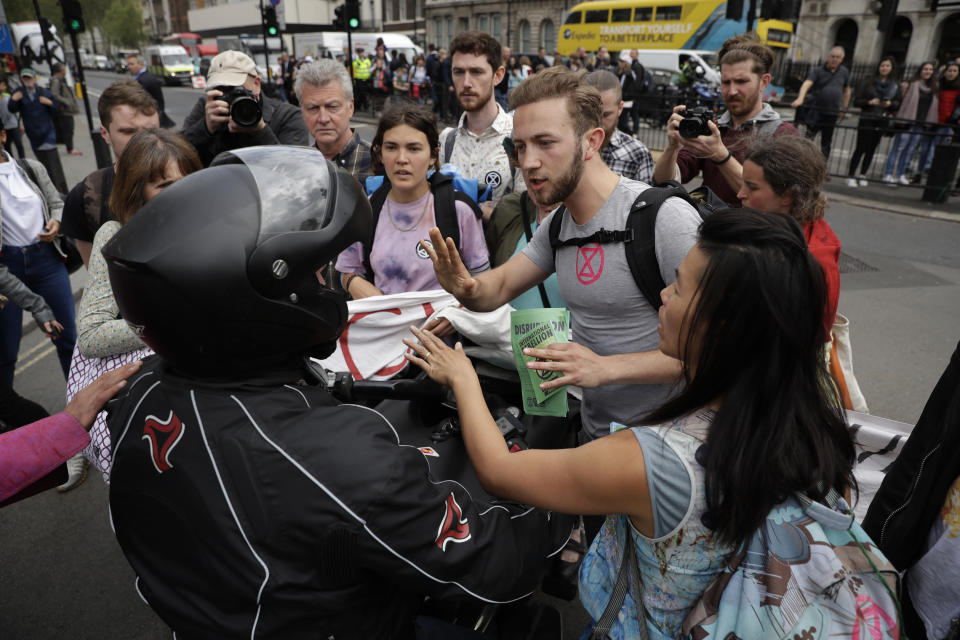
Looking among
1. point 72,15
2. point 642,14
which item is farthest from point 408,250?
Result: point 642,14

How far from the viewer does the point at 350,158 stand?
13.5 feet

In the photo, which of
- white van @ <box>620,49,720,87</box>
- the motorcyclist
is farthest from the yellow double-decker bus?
the motorcyclist

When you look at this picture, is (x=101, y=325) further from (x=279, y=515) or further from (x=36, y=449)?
(x=279, y=515)

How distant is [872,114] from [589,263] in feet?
39.9

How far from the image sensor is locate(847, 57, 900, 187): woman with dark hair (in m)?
10.7

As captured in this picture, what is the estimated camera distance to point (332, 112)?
13.1ft

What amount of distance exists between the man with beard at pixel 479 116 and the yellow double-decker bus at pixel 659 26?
2487 centimetres

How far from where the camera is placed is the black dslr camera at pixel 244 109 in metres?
3.59

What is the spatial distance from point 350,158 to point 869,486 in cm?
346

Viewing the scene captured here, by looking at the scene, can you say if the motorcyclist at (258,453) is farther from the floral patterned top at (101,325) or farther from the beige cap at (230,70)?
the beige cap at (230,70)

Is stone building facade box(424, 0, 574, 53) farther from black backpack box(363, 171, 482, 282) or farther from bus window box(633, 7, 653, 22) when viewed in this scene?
black backpack box(363, 171, 482, 282)

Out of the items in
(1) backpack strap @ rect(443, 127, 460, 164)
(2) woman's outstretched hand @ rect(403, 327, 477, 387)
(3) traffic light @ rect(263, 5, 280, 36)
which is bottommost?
(2) woman's outstretched hand @ rect(403, 327, 477, 387)

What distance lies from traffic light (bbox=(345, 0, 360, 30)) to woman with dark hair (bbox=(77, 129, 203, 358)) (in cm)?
1510

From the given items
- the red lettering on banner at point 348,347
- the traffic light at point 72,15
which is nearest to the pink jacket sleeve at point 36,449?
the red lettering on banner at point 348,347
